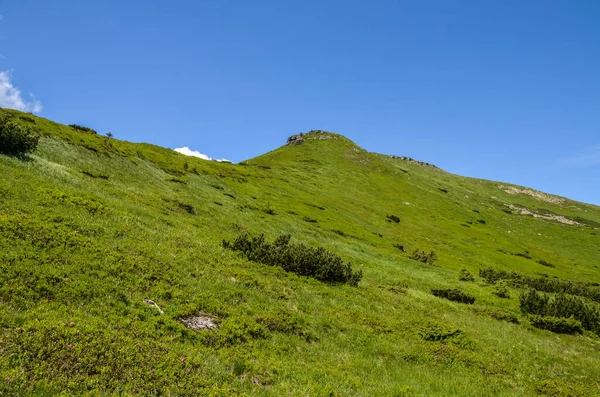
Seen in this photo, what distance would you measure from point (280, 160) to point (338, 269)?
361 feet

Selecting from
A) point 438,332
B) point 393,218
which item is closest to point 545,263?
point 393,218

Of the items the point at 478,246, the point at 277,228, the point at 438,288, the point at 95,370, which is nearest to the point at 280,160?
the point at 478,246

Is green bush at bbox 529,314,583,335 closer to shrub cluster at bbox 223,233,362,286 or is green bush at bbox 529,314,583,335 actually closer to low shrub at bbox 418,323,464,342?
low shrub at bbox 418,323,464,342

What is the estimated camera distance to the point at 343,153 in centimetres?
15388

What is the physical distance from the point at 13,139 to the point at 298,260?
81.4 ft

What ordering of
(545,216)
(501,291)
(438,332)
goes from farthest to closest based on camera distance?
(545,216), (501,291), (438,332)

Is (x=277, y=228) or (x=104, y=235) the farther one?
(x=277, y=228)

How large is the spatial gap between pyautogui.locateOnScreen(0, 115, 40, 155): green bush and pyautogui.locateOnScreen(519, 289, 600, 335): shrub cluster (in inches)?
1744

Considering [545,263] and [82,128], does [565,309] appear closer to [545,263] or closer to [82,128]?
[545,263]

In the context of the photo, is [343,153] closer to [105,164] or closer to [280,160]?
[280,160]

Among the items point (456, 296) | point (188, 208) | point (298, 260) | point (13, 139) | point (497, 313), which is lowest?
point (298, 260)

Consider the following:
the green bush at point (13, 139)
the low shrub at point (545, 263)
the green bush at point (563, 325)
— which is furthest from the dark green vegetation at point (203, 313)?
the low shrub at point (545, 263)

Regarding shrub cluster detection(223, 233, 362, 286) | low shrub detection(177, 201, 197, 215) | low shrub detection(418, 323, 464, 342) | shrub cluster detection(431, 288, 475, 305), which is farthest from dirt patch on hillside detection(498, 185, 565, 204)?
low shrub detection(418, 323, 464, 342)

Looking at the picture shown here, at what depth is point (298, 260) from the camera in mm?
26766
